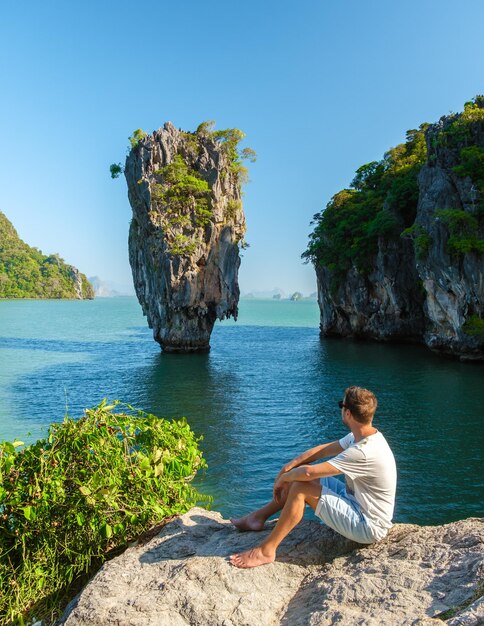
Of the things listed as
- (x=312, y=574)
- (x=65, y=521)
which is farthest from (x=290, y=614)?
(x=65, y=521)

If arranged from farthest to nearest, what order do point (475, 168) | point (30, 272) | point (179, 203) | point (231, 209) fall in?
1. point (30, 272)
2. point (231, 209)
3. point (179, 203)
4. point (475, 168)

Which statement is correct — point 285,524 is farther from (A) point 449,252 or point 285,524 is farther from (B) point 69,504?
(A) point 449,252

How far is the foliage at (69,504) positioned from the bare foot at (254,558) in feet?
4.27

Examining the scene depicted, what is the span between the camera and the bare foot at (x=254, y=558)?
4.64 metres

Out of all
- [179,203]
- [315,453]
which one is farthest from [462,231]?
[315,453]

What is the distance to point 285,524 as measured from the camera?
4.63 m

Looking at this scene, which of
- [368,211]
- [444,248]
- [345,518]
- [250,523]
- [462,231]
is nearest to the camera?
[345,518]

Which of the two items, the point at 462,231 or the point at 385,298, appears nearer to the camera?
the point at 462,231

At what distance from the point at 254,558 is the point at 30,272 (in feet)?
576

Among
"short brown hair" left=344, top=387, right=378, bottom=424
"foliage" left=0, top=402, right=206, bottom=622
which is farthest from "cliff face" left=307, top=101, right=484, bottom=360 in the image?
"foliage" left=0, top=402, right=206, bottom=622

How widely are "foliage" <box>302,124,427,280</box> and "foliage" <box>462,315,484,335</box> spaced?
1354 centimetres

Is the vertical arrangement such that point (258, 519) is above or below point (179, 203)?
below

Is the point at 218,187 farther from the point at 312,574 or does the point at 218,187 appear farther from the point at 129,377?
the point at 312,574

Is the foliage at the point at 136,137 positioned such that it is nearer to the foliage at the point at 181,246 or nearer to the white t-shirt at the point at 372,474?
the foliage at the point at 181,246
